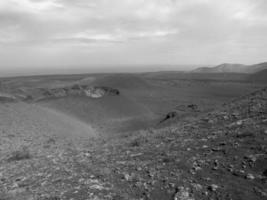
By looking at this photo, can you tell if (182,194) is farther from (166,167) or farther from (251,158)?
(251,158)

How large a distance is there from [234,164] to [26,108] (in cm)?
2033

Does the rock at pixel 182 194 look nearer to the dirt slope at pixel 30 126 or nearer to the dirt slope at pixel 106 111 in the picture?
the dirt slope at pixel 30 126

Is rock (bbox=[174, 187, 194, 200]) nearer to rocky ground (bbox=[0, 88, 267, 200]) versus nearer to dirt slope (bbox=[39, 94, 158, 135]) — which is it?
rocky ground (bbox=[0, 88, 267, 200])

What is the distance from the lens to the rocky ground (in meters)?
4.75

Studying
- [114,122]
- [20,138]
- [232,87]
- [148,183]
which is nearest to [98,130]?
[114,122]

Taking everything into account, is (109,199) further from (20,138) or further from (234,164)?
(20,138)

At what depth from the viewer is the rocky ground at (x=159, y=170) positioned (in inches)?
187

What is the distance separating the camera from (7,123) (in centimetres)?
1606

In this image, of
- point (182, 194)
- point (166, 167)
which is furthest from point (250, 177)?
point (166, 167)

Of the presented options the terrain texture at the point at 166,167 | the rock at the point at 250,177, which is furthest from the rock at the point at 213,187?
the rock at the point at 250,177

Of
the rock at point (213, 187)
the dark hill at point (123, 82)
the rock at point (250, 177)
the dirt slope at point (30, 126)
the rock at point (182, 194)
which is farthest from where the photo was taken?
the dark hill at point (123, 82)

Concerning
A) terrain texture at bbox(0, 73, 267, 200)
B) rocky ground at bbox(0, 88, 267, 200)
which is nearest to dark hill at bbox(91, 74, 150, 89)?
terrain texture at bbox(0, 73, 267, 200)

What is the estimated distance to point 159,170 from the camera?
5781 millimetres

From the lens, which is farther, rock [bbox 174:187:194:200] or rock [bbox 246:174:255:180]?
rock [bbox 246:174:255:180]
